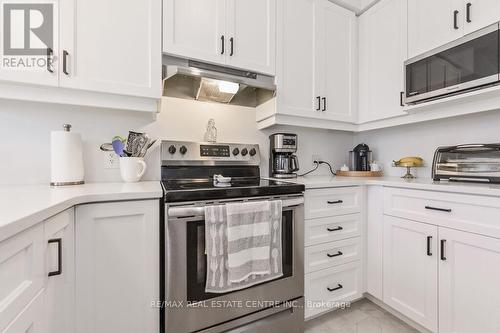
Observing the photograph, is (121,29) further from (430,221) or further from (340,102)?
(430,221)

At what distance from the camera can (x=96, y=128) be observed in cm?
151

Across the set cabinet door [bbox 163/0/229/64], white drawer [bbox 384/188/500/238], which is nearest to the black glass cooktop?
white drawer [bbox 384/188/500/238]

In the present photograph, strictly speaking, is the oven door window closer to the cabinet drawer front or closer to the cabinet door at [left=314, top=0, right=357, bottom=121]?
the cabinet drawer front

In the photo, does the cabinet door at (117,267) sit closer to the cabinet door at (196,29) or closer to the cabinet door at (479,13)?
the cabinet door at (196,29)

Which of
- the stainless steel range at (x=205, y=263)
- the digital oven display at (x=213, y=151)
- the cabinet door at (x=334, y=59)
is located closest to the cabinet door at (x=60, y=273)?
the stainless steel range at (x=205, y=263)

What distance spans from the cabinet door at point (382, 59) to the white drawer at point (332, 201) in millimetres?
737

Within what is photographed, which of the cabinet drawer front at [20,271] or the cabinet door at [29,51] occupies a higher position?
the cabinet door at [29,51]

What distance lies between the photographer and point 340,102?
6.72ft

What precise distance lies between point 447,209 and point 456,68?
0.84 m

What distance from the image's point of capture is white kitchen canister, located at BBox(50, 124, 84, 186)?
127 cm

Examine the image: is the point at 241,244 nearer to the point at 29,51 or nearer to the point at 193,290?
the point at 193,290

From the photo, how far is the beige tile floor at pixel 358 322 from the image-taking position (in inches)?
59.9

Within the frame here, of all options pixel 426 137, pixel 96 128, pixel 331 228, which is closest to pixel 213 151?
pixel 96 128

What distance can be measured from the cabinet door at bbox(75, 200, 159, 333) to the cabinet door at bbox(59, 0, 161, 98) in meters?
0.67
